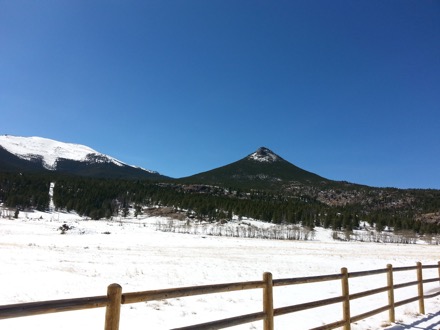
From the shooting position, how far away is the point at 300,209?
136375 millimetres

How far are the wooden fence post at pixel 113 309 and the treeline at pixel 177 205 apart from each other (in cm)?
11380

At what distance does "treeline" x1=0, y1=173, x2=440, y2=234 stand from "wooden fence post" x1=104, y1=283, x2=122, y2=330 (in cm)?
11380

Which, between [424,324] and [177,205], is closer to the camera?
[424,324]

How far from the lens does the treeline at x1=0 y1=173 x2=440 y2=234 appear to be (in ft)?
405

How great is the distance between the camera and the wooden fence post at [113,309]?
4.36 metres

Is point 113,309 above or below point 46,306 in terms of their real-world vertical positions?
below

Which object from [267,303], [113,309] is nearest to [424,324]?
[267,303]

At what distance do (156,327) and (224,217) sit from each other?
116 meters

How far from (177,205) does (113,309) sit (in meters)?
139

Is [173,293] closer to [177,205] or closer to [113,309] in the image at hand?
[113,309]

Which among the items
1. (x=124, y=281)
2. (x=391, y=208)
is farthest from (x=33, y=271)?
(x=391, y=208)

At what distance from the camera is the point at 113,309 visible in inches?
173

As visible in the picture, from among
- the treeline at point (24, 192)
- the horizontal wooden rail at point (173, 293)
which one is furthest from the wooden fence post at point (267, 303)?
the treeline at point (24, 192)

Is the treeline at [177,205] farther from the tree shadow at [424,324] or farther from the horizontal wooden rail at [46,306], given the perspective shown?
the horizontal wooden rail at [46,306]
